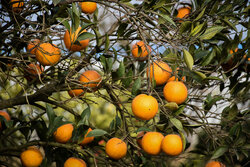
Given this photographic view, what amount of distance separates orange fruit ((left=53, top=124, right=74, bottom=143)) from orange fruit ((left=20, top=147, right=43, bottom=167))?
100 mm

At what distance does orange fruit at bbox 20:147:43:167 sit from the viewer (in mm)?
1197

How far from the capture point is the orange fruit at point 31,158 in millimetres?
1197

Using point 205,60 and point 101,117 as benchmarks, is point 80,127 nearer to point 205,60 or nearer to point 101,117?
point 205,60

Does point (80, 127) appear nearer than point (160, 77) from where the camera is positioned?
No

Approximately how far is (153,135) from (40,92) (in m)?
0.54

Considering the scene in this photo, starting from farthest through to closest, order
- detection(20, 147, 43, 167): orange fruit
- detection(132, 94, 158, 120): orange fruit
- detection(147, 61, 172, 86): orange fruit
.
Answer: detection(20, 147, 43, 167): orange fruit, detection(147, 61, 172, 86): orange fruit, detection(132, 94, 158, 120): orange fruit

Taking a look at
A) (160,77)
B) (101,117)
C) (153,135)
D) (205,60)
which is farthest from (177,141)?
(101,117)

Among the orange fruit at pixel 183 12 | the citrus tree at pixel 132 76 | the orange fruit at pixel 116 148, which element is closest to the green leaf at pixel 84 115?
the citrus tree at pixel 132 76

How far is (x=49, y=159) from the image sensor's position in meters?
1.25

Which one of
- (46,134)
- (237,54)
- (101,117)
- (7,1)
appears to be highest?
(7,1)

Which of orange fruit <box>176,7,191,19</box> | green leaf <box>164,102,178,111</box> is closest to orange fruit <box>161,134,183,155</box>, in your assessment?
green leaf <box>164,102,178,111</box>

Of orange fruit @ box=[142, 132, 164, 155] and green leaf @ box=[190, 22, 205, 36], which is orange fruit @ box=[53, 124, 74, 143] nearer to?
orange fruit @ box=[142, 132, 164, 155]

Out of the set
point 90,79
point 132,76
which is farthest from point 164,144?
point 90,79

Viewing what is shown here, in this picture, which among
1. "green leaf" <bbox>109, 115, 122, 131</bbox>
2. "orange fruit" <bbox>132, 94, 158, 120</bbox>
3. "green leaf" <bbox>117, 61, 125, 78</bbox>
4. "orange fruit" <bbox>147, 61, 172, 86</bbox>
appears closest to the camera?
"orange fruit" <bbox>132, 94, 158, 120</bbox>
